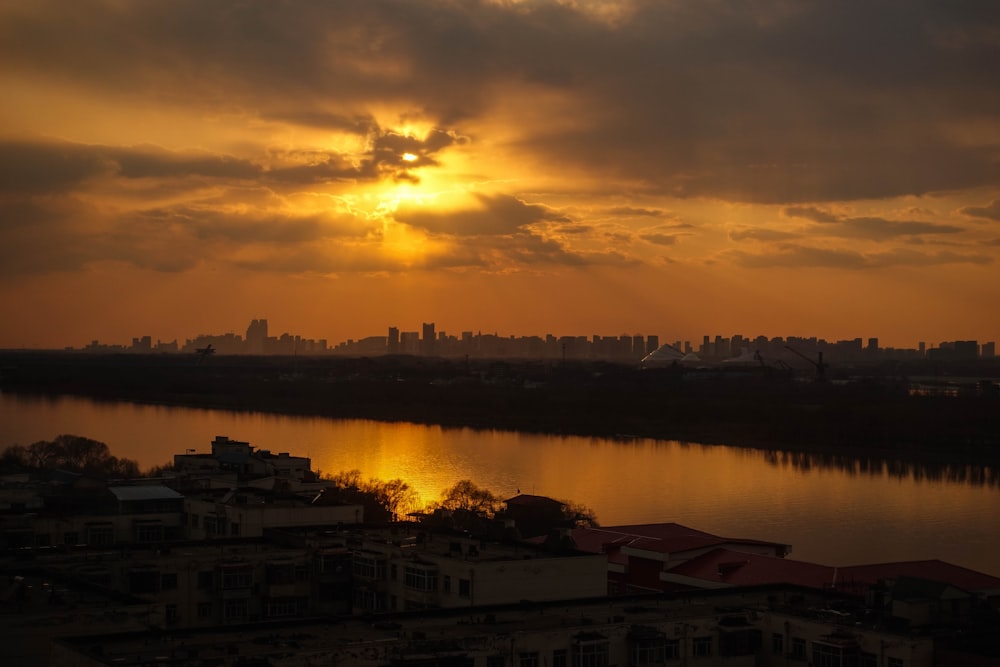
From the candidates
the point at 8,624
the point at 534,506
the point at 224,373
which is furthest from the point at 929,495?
the point at 224,373

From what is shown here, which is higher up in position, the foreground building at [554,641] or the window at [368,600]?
the foreground building at [554,641]

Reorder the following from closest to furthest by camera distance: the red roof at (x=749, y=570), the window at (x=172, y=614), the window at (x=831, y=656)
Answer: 1. the window at (x=831, y=656)
2. the window at (x=172, y=614)
3. the red roof at (x=749, y=570)

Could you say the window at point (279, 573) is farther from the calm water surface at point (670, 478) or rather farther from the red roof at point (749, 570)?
the calm water surface at point (670, 478)

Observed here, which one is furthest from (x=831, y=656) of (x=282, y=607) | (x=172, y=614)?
(x=172, y=614)

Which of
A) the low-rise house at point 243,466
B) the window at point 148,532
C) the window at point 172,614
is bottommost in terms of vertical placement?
the window at point 172,614

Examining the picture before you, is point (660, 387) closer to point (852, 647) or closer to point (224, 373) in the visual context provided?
point (224, 373)

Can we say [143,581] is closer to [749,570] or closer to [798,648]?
[798,648]

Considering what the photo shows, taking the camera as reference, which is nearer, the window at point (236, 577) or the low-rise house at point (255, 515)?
the window at point (236, 577)

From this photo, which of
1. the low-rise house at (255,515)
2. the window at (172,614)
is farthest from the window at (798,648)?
the low-rise house at (255,515)

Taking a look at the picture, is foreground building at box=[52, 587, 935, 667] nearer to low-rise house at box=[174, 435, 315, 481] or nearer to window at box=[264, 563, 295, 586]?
window at box=[264, 563, 295, 586]
